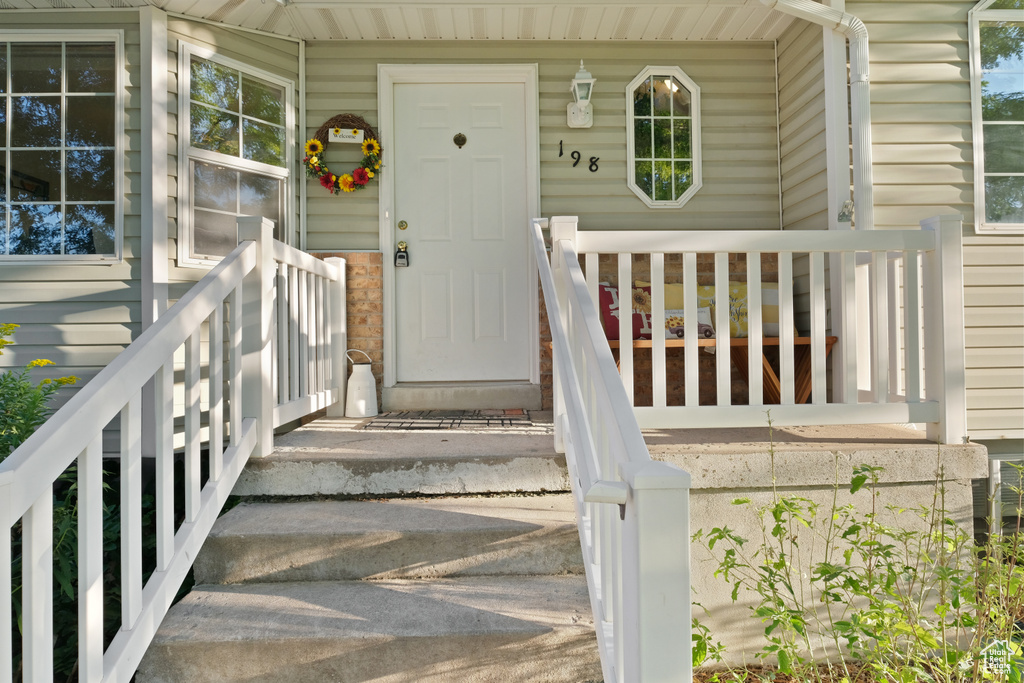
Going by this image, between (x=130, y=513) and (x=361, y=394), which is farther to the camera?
(x=361, y=394)

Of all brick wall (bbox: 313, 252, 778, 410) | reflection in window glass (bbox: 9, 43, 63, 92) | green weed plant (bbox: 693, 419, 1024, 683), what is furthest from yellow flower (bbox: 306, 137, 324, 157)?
green weed plant (bbox: 693, 419, 1024, 683)

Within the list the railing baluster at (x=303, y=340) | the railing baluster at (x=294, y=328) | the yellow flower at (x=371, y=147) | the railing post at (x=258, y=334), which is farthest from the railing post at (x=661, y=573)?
the yellow flower at (x=371, y=147)

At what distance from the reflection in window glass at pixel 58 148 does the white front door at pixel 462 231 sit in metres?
1.55

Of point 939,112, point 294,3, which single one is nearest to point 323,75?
point 294,3

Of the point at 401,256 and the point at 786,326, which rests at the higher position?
the point at 401,256

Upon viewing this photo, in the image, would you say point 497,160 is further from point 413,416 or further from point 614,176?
point 413,416

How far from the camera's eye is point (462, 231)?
4.02 metres

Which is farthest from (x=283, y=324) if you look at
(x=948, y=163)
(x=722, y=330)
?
(x=948, y=163)

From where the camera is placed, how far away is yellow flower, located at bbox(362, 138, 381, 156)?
3.84 m

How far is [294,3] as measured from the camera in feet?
11.2

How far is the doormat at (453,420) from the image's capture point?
3.12 meters

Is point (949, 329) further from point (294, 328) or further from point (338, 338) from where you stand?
point (338, 338)

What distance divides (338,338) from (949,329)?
2.94 meters

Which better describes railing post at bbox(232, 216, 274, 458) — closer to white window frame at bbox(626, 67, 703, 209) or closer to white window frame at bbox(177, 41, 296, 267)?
white window frame at bbox(177, 41, 296, 267)
